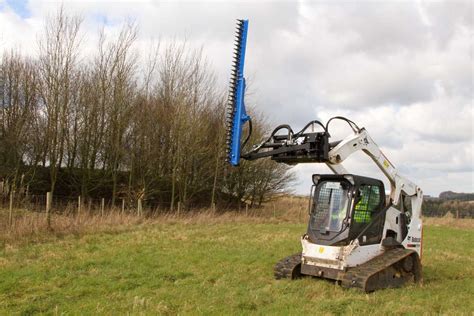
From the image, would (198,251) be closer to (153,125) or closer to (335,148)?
(335,148)

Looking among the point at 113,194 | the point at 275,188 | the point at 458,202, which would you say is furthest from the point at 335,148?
the point at 458,202

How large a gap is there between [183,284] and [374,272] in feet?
11.2

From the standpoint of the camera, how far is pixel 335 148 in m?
8.58

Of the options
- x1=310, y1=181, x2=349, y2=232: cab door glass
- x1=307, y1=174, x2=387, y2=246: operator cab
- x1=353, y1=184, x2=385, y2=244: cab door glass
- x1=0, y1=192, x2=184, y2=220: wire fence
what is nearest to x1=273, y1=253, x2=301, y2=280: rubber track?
x1=307, y1=174, x2=387, y2=246: operator cab

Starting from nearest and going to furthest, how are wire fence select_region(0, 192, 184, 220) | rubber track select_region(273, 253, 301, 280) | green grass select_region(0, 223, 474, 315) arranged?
green grass select_region(0, 223, 474, 315) → rubber track select_region(273, 253, 301, 280) → wire fence select_region(0, 192, 184, 220)

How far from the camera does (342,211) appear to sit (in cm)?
881

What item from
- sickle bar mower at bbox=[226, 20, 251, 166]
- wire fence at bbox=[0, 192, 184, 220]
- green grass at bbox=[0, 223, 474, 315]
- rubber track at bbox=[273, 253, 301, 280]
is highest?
sickle bar mower at bbox=[226, 20, 251, 166]

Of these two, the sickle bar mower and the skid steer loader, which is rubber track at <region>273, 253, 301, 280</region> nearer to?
the skid steer loader

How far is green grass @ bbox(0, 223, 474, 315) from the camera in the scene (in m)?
6.93

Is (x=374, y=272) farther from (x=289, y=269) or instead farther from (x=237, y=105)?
(x=237, y=105)

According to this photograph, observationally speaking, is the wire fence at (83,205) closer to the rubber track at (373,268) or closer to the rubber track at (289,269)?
the rubber track at (289,269)

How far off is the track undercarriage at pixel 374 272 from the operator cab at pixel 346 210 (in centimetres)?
46

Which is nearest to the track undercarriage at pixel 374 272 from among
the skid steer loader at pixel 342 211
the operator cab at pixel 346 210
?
the skid steer loader at pixel 342 211

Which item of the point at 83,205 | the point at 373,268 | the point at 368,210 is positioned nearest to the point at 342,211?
the point at 368,210
